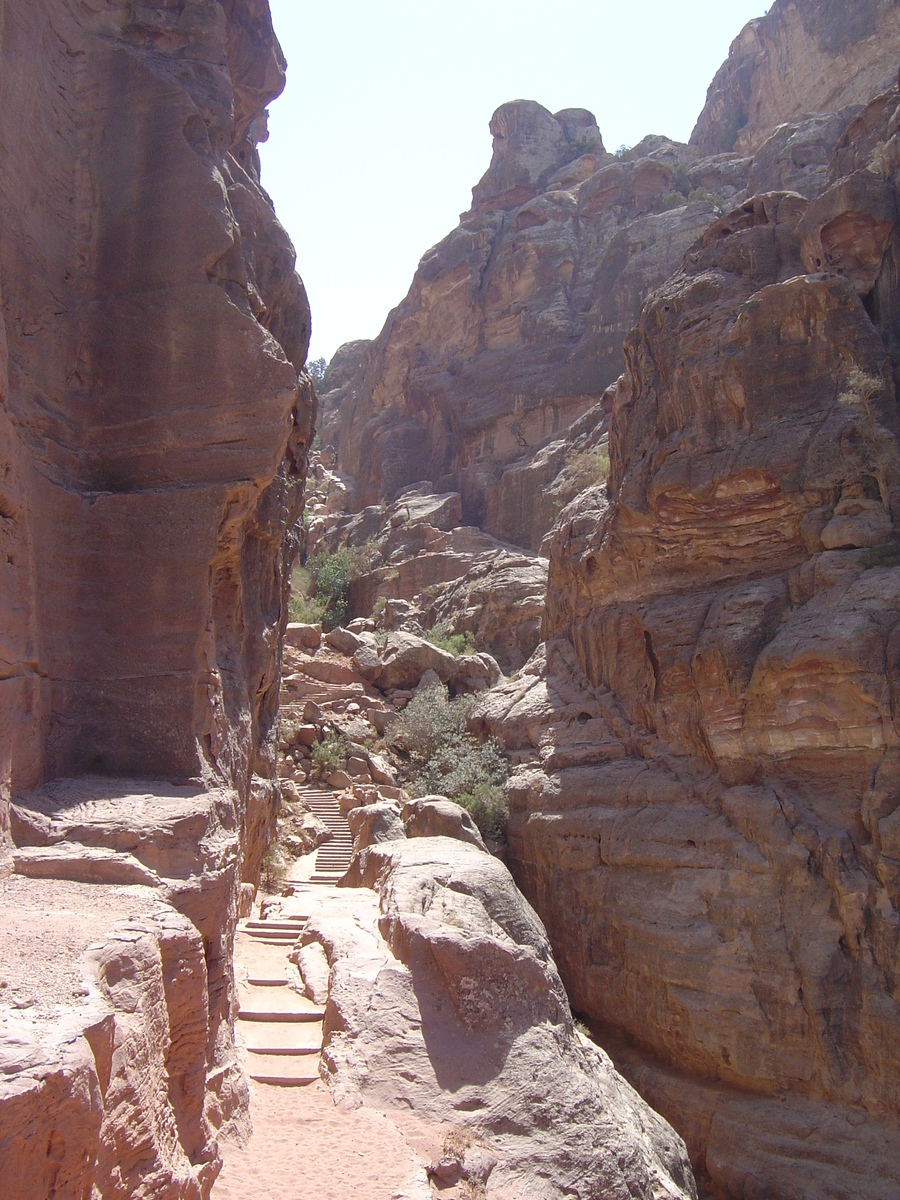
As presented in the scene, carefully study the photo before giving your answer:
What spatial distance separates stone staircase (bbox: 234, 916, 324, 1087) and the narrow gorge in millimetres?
53

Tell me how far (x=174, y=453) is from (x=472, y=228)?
136 ft

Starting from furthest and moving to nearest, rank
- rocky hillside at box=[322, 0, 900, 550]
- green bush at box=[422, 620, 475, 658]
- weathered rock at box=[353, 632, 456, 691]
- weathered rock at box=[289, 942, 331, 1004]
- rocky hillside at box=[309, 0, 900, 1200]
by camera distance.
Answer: rocky hillside at box=[322, 0, 900, 550]
green bush at box=[422, 620, 475, 658]
weathered rock at box=[353, 632, 456, 691]
rocky hillside at box=[309, 0, 900, 1200]
weathered rock at box=[289, 942, 331, 1004]

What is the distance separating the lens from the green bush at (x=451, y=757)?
18.0 meters

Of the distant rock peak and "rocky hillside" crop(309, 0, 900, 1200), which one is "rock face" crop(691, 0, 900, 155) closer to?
the distant rock peak

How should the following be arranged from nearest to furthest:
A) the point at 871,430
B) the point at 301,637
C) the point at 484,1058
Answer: the point at 484,1058 → the point at 871,430 → the point at 301,637

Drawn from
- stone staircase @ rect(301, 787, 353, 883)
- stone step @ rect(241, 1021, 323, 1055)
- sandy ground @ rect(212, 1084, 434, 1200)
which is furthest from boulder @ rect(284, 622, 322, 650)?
sandy ground @ rect(212, 1084, 434, 1200)

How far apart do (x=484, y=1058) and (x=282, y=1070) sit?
1.65m

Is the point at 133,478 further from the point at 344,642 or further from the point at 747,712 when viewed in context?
A: the point at 344,642

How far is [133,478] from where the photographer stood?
8.65 metres

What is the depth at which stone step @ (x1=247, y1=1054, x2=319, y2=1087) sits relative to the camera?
6996 mm

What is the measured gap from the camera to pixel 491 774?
18.9 m

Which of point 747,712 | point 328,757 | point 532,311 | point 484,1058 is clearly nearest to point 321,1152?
point 484,1058

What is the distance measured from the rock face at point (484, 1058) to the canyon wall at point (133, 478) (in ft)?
3.92

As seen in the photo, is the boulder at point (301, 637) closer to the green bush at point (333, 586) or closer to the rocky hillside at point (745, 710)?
the rocky hillside at point (745, 710)
